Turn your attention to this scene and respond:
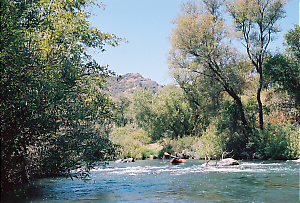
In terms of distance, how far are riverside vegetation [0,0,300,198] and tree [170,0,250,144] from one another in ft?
0.31

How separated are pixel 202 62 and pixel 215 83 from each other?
3.08m

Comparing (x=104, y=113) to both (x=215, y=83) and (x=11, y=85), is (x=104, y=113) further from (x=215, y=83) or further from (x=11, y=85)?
(x=215, y=83)

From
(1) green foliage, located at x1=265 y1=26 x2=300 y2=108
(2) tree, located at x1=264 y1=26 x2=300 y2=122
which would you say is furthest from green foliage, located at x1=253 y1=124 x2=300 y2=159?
(1) green foliage, located at x1=265 y1=26 x2=300 y2=108

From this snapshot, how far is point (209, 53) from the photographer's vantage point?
27172 millimetres

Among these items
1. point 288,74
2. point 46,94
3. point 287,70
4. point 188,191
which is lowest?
point 188,191

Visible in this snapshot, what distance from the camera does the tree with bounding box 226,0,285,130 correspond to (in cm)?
2712

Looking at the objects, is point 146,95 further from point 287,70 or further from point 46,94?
point 46,94

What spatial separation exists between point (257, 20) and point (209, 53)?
510 centimetres

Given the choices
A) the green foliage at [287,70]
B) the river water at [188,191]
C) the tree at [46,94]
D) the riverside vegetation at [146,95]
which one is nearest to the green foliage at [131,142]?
the riverside vegetation at [146,95]

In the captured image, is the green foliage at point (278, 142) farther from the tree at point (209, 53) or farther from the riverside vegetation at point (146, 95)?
the tree at point (209, 53)

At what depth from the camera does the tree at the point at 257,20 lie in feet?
89.0

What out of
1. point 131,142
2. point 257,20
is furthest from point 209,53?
point 131,142

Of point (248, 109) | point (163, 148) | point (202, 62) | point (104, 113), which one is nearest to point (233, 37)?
point (202, 62)

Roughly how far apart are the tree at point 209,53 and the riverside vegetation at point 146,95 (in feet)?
0.31
